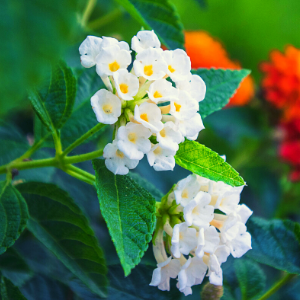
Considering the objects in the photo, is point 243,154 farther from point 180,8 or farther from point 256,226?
point 180,8

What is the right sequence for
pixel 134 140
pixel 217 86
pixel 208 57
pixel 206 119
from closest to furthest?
pixel 134 140, pixel 217 86, pixel 206 119, pixel 208 57

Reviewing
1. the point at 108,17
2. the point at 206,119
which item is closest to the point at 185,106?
the point at 206,119

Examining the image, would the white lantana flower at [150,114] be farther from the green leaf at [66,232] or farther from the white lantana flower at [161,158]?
the green leaf at [66,232]

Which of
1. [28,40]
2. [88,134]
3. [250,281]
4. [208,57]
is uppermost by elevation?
[28,40]

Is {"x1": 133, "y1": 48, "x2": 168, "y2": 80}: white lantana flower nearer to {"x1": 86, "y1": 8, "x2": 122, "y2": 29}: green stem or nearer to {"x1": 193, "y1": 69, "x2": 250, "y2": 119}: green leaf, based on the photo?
{"x1": 193, "y1": 69, "x2": 250, "y2": 119}: green leaf

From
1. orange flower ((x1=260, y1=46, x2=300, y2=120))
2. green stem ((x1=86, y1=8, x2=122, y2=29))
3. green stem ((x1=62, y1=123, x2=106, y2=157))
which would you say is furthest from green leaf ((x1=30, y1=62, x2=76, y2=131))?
orange flower ((x1=260, y1=46, x2=300, y2=120))

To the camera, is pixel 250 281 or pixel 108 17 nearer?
pixel 250 281

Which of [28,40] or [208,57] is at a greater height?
[28,40]

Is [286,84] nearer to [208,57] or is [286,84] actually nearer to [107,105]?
[208,57]
